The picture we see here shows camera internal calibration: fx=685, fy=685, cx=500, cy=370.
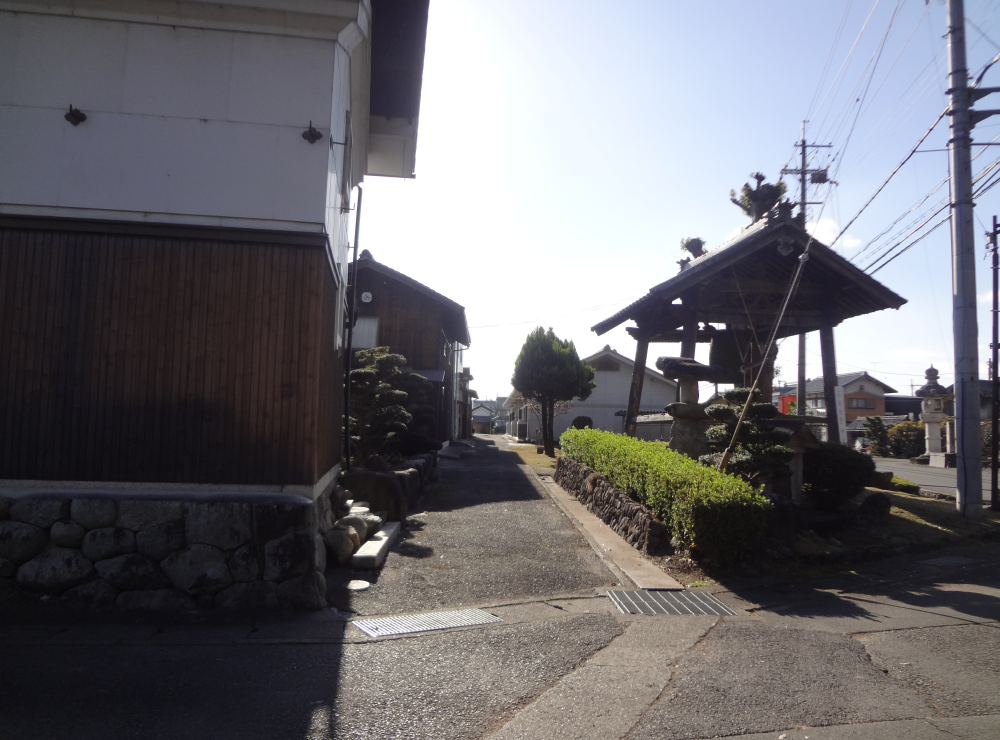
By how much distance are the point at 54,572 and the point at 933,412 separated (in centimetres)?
3103

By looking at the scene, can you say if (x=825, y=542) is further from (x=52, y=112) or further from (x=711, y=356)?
(x=52, y=112)

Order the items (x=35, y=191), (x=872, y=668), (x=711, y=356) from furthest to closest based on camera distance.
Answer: (x=711, y=356) → (x=35, y=191) → (x=872, y=668)

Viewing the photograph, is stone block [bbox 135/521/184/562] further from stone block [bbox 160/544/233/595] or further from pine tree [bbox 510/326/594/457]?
pine tree [bbox 510/326/594/457]

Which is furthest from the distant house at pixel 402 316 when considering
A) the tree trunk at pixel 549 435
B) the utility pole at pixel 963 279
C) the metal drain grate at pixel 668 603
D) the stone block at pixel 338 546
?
the metal drain grate at pixel 668 603

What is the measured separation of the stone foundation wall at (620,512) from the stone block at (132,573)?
5500 mm

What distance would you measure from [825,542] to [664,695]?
5903 millimetres

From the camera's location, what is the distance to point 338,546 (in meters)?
7.15

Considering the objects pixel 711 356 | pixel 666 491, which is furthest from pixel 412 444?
pixel 666 491

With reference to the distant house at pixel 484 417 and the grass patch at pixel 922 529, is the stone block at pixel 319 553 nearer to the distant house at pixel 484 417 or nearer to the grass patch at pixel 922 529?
the grass patch at pixel 922 529

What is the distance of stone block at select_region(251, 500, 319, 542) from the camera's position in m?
6.01

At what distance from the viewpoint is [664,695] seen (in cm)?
429

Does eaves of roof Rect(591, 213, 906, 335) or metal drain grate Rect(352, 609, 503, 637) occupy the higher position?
eaves of roof Rect(591, 213, 906, 335)

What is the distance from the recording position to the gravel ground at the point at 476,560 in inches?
257

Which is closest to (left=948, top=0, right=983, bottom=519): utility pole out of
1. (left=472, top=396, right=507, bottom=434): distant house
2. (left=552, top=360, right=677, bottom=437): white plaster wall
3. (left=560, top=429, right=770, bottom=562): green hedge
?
(left=560, top=429, right=770, bottom=562): green hedge
